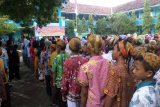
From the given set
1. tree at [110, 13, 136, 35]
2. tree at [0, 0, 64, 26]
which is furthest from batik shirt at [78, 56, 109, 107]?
tree at [110, 13, 136, 35]

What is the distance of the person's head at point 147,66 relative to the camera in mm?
2838

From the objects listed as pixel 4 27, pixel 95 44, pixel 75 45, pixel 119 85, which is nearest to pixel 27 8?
pixel 75 45

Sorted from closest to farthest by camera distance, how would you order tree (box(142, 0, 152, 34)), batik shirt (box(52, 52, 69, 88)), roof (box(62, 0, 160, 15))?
batik shirt (box(52, 52, 69, 88))
tree (box(142, 0, 152, 34))
roof (box(62, 0, 160, 15))

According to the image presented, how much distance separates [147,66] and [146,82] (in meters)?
0.15

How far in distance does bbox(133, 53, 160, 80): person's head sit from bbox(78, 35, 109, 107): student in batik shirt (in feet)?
2.66

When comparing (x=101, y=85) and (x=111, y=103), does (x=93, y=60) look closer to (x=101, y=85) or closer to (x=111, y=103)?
(x=101, y=85)

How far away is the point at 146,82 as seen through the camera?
9.16 ft

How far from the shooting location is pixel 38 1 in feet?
36.4

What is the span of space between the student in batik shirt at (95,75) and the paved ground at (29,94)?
4.07 m

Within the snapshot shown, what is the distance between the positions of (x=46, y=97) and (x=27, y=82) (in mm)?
3042

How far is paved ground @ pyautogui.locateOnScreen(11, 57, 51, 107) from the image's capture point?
798cm

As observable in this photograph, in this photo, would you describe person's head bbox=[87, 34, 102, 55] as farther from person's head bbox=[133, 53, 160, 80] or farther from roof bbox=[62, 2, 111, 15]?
roof bbox=[62, 2, 111, 15]

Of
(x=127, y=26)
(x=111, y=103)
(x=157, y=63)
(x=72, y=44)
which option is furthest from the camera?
(x=127, y=26)

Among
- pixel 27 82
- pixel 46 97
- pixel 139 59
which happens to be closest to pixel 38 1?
pixel 27 82
